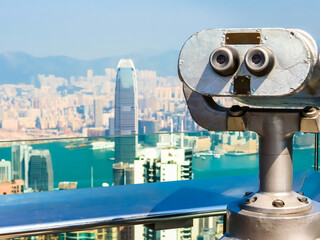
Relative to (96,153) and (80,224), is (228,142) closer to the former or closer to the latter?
(96,153)

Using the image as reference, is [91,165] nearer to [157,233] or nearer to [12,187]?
[12,187]

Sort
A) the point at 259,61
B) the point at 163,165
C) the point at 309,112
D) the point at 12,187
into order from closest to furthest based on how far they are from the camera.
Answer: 1. the point at 259,61
2. the point at 309,112
3. the point at 12,187
4. the point at 163,165

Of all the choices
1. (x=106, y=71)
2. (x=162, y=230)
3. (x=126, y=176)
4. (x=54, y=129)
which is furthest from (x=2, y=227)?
(x=106, y=71)

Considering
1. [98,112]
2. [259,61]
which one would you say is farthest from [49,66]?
[259,61]

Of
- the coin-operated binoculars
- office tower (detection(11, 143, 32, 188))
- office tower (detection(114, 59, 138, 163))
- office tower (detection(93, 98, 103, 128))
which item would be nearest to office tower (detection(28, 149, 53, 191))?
office tower (detection(11, 143, 32, 188))

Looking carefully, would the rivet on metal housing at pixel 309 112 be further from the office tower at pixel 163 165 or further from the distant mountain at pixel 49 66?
the distant mountain at pixel 49 66

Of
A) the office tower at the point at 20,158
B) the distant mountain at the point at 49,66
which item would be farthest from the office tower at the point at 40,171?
the distant mountain at the point at 49,66

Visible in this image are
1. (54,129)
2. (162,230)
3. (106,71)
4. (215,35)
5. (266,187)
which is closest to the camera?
(215,35)
